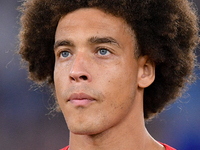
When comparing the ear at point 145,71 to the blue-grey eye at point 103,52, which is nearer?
the blue-grey eye at point 103,52

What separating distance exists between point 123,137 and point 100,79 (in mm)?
514

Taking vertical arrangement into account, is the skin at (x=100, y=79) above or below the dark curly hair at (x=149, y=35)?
below

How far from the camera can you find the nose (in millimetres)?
2779

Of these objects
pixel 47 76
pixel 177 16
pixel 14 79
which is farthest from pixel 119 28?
pixel 14 79

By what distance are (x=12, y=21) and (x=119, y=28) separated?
2.60 metres

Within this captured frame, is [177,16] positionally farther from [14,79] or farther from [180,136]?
[14,79]

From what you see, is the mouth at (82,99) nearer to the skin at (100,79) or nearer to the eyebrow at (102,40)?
the skin at (100,79)

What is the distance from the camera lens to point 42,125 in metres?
5.11

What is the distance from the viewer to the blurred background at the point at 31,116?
5039 mm

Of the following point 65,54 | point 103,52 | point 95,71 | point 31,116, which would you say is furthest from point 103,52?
point 31,116

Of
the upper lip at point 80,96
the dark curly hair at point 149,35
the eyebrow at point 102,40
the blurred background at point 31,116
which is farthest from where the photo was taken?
the blurred background at point 31,116

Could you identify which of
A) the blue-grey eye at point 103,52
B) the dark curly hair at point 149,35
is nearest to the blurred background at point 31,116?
the dark curly hair at point 149,35

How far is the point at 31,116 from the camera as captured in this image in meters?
5.07

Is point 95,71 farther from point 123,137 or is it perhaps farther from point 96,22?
point 123,137
